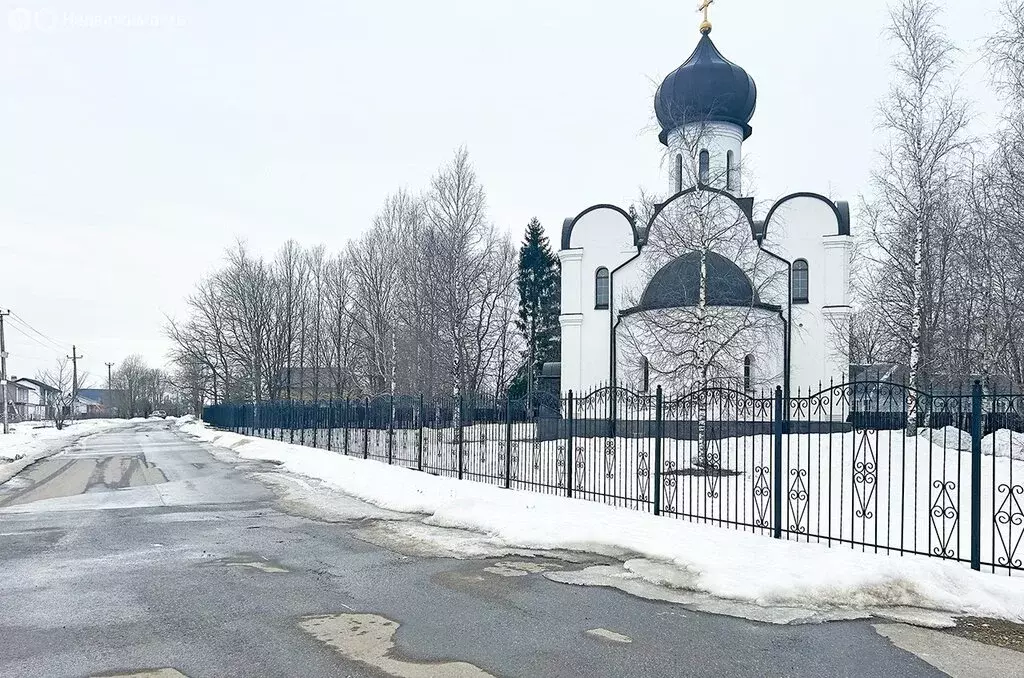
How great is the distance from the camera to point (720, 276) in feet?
81.7

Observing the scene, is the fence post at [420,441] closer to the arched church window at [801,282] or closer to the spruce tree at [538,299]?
the arched church window at [801,282]

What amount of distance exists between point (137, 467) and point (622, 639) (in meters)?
18.8

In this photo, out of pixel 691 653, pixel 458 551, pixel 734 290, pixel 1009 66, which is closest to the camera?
pixel 691 653

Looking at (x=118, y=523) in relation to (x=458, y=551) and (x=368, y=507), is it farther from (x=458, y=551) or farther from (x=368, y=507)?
(x=458, y=551)

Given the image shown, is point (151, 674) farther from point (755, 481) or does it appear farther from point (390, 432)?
point (390, 432)

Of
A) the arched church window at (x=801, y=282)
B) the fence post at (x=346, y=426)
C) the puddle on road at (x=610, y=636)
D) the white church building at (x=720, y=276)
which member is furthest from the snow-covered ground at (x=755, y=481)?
the arched church window at (x=801, y=282)

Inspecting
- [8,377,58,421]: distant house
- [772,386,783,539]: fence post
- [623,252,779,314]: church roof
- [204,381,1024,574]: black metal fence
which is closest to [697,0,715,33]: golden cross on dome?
[623,252,779,314]: church roof

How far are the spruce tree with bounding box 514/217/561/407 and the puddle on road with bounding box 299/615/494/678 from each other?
4545 cm

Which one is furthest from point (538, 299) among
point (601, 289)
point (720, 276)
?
point (720, 276)

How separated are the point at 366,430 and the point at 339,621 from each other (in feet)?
47.6

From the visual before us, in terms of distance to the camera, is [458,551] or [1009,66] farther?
[1009,66]

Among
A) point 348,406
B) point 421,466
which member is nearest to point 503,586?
point 421,466

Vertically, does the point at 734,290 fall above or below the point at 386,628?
above

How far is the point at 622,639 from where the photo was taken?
5.38 m
